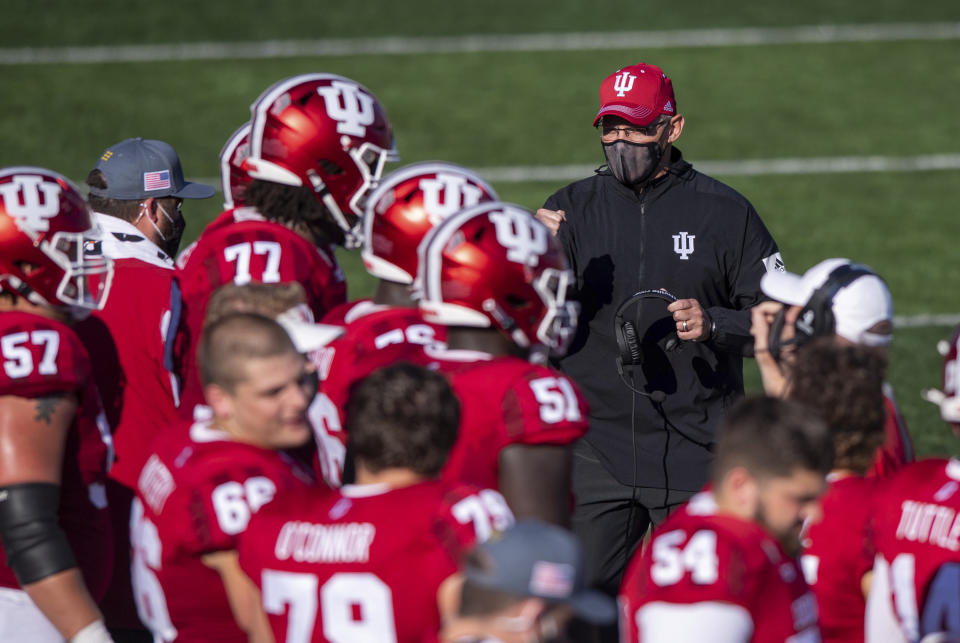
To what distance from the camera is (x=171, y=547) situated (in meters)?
3.48

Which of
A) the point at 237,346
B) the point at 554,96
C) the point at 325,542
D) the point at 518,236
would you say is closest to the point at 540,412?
the point at 518,236

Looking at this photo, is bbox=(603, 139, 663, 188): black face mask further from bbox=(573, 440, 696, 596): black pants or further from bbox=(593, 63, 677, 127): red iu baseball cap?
bbox=(573, 440, 696, 596): black pants

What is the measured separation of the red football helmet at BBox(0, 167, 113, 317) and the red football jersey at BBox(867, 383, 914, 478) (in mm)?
2483

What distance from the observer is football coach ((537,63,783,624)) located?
5715 mm

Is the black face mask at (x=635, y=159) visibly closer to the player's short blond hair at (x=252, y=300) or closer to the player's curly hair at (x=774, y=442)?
the player's short blond hair at (x=252, y=300)

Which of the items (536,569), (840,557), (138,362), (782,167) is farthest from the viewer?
(782,167)

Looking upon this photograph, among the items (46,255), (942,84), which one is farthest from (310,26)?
(46,255)

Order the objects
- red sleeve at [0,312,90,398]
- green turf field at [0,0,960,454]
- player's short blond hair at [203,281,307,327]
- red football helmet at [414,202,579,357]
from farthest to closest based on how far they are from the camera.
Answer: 1. green turf field at [0,0,960,454]
2. player's short blond hair at [203,281,307,327]
3. red football helmet at [414,202,579,357]
4. red sleeve at [0,312,90,398]

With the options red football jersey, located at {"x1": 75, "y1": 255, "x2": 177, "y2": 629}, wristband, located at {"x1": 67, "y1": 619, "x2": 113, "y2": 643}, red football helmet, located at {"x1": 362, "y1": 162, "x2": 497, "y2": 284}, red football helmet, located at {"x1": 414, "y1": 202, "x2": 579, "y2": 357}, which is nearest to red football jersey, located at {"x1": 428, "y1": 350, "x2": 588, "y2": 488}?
red football helmet, located at {"x1": 414, "y1": 202, "x2": 579, "y2": 357}

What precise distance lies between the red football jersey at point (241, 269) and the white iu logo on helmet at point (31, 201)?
600 millimetres

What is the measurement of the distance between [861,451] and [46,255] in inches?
97.9

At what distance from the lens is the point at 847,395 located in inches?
142

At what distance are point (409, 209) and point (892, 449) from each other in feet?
5.59

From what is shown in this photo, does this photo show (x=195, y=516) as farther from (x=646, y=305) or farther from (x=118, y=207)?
(x=646, y=305)
